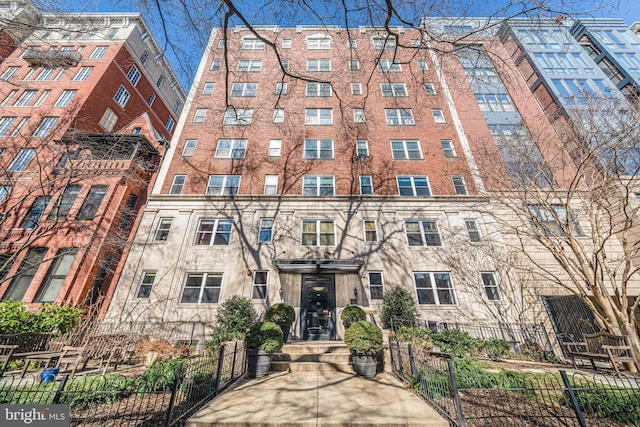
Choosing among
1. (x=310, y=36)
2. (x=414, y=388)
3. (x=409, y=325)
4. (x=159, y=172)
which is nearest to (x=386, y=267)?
(x=409, y=325)

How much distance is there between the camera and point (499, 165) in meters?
16.5

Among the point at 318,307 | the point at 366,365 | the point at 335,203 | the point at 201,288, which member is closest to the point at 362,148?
the point at 335,203

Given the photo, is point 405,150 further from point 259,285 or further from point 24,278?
point 24,278

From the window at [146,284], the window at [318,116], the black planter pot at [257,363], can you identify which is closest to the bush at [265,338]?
the black planter pot at [257,363]

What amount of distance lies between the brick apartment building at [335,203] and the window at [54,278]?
3.46 metres

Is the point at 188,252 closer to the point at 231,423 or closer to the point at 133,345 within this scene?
the point at 133,345

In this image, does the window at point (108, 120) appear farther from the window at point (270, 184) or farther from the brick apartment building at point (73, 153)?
the window at point (270, 184)

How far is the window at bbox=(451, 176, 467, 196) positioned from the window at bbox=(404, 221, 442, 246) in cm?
322

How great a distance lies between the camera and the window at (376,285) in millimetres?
14047

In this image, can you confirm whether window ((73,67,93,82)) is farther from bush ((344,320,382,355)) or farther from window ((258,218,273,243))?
bush ((344,320,382,355))

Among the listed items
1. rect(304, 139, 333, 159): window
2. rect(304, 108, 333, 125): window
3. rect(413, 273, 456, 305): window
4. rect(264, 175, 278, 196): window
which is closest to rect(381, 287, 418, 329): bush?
rect(413, 273, 456, 305): window

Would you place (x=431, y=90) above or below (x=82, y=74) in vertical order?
below

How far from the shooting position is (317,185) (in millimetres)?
17625

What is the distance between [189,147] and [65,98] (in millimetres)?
14167
